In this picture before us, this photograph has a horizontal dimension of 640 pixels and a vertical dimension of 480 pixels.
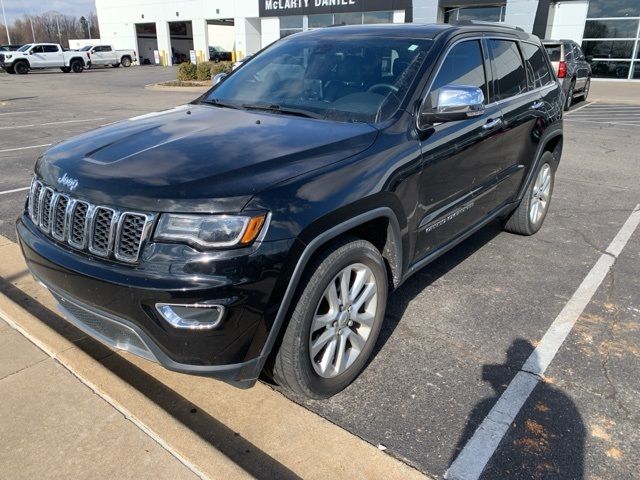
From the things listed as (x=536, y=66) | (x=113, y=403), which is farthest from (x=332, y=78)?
(x=536, y=66)

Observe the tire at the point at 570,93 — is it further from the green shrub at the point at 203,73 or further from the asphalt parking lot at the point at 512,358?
the green shrub at the point at 203,73

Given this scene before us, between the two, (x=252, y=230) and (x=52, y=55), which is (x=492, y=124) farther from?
(x=52, y=55)

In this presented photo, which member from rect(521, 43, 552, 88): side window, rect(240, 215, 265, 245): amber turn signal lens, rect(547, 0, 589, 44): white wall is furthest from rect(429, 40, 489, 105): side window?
rect(547, 0, 589, 44): white wall

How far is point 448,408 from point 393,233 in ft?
3.16

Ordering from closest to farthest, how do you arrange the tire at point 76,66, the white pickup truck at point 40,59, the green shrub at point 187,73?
the green shrub at point 187,73 < the white pickup truck at point 40,59 < the tire at point 76,66

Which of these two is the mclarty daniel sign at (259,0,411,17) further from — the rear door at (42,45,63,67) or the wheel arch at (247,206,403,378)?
the wheel arch at (247,206,403,378)

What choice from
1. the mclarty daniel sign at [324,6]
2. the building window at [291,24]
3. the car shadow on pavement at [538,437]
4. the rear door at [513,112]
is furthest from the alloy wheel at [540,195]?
the building window at [291,24]

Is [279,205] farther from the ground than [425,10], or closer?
closer

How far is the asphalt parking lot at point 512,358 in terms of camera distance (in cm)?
251

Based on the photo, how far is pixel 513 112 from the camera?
4.29 meters

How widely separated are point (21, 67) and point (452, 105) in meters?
42.3

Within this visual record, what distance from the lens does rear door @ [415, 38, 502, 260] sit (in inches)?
128

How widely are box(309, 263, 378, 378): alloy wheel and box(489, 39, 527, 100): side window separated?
7.11 ft

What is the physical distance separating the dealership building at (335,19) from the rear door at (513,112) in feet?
17.5
